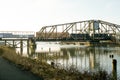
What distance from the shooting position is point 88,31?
126688 millimetres

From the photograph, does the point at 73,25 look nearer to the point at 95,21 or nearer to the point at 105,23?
the point at 95,21

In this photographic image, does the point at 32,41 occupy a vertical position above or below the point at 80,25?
below

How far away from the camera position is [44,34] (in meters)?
143

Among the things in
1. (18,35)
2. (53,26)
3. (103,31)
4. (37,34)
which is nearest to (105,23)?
(103,31)

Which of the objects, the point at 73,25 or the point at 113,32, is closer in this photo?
the point at 73,25

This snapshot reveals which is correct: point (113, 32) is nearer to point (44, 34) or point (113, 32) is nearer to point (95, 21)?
point (95, 21)

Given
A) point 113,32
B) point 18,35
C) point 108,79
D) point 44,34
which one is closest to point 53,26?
point 44,34

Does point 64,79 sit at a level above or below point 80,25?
below

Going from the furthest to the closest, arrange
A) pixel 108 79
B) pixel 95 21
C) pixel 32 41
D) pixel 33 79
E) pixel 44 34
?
pixel 44 34
pixel 95 21
pixel 32 41
pixel 108 79
pixel 33 79

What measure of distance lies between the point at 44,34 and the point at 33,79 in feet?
420

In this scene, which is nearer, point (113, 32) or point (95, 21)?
point (95, 21)

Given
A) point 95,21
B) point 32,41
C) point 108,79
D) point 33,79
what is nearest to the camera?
point 33,79

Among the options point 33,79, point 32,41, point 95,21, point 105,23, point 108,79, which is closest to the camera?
point 33,79

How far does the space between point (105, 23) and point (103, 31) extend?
4.70 m
